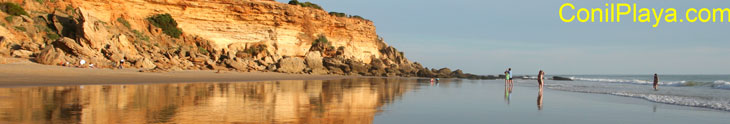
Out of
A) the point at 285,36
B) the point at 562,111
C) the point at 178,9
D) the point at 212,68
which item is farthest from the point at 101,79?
the point at 285,36

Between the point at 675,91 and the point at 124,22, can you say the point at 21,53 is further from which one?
the point at 675,91

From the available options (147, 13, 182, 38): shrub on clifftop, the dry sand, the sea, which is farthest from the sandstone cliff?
the sea

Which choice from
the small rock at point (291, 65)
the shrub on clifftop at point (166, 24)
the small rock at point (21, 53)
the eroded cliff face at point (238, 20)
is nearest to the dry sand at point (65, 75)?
the small rock at point (21, 53)

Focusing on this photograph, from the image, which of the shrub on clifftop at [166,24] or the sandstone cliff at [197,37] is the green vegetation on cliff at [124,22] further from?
the shrub on clifftop at [166,24]

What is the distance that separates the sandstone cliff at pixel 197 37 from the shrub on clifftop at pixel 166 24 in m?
0.36

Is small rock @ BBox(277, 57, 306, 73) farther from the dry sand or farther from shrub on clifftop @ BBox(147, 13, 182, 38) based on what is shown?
the dry sand

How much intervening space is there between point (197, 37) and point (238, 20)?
4.15 m

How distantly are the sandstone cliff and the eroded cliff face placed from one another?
67 millimetres

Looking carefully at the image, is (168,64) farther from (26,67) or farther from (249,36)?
(249,36)

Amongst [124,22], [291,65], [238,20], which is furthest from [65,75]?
[238,20]

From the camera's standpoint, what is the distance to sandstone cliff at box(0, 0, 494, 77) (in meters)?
23.4

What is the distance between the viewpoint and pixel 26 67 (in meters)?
17.9

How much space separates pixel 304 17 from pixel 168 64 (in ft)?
56.9

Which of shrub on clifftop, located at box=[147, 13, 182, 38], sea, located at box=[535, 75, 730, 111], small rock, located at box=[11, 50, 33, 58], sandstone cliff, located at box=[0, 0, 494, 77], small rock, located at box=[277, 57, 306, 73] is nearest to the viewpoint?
sea, located at box=[535, 75, 730, 111]
